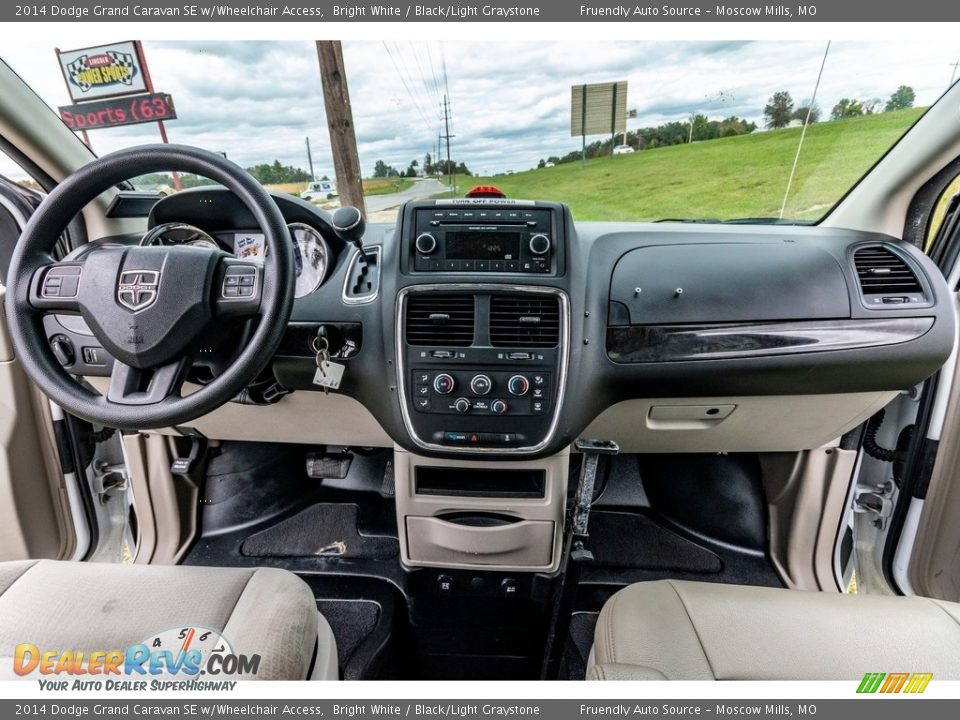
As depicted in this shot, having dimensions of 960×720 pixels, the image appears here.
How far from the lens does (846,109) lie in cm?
163

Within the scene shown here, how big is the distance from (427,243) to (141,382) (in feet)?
2.58

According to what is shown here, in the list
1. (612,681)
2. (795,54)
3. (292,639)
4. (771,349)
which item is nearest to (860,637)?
(612,681)

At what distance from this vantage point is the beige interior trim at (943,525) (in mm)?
1565

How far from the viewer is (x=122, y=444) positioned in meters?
1.98

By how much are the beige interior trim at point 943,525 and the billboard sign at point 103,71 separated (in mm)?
2694

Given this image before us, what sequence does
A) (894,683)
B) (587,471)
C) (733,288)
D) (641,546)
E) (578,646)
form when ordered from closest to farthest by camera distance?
1. (894,683)
2. (733,288)
3. (587,471)
4. (578,646)
5. (641,546)

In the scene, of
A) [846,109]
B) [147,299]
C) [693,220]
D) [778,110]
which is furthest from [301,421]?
[846,109]

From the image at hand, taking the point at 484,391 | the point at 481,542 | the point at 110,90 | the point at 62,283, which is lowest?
the point at 481,542

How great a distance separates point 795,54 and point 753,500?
5.30 feet

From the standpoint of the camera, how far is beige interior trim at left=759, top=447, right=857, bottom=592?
1813mm

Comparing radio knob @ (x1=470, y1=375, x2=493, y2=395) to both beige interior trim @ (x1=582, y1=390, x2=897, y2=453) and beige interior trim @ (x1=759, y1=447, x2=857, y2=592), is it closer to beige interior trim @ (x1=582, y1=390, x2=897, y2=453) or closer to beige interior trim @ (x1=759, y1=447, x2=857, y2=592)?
beige interior trim @ (x1=582, y1=390, x2=897, y2=453)

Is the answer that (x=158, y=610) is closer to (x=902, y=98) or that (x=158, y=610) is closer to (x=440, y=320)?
(x=440, y=320)

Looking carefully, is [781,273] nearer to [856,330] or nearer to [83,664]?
[856,330]

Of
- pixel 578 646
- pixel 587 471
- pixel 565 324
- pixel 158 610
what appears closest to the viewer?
pixel 158 610
